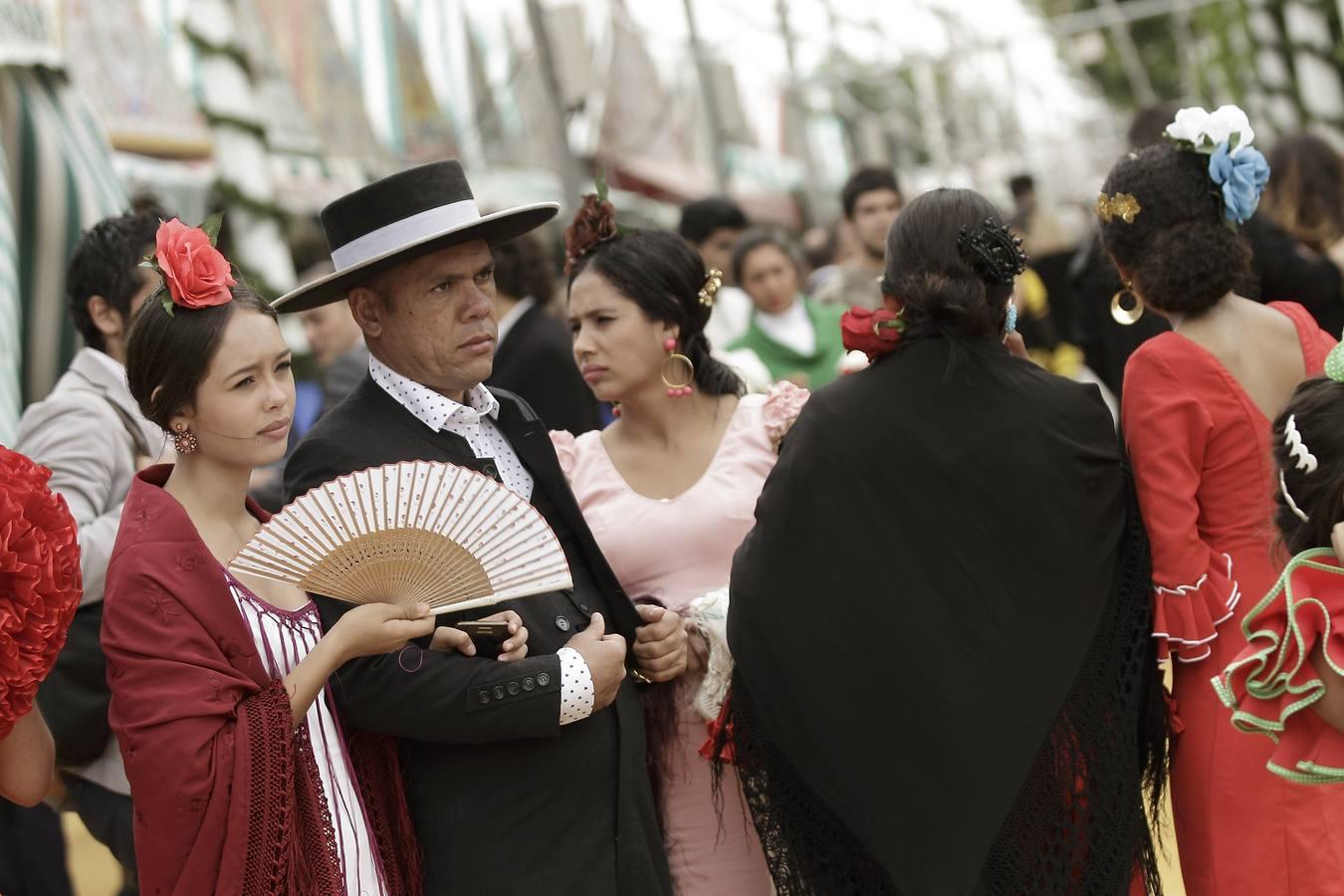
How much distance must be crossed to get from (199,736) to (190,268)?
0.81 metres

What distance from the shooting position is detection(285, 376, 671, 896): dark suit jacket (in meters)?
2.67

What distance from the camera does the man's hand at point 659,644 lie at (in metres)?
3.09

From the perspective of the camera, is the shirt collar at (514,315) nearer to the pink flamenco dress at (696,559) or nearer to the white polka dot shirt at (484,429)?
the pink flamenco dress at (696,559)

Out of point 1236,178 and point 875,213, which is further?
point 875,213

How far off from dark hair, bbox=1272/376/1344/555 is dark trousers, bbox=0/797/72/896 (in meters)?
3.38

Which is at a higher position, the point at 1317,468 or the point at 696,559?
the point at 1317,468

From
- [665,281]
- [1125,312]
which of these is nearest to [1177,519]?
[1125,312]

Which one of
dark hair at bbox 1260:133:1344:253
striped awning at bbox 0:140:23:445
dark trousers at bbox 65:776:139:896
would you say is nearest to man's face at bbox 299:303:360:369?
striped awning at bbox 0:140:23:445

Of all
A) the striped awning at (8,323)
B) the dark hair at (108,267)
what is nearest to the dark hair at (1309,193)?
the dark hair at (108,267)

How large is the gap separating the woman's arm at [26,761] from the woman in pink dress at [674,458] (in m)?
1.29

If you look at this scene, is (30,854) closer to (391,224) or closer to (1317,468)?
(391,224)

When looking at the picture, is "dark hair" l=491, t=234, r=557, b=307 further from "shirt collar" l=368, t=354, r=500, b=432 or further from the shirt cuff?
the shirt cuff

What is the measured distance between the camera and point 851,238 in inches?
292

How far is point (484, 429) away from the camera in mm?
3104
